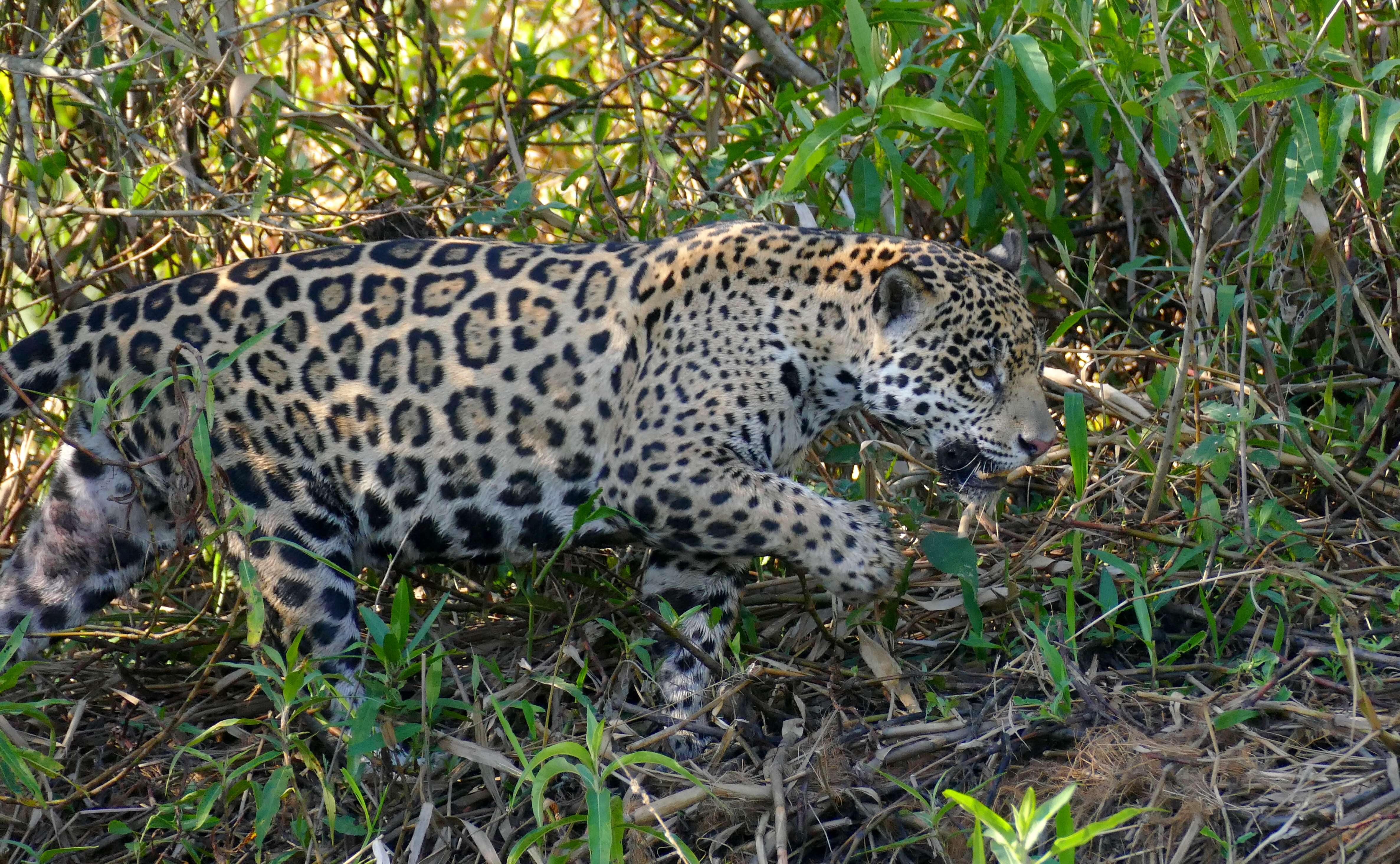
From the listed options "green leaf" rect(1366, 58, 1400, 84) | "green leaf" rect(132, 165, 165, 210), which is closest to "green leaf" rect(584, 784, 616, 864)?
"green leaf" rect(1366, 58, 1400, 84)

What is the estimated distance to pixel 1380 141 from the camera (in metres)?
4.42

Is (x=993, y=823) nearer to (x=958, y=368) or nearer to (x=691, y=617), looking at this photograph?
(x=691, y=617)

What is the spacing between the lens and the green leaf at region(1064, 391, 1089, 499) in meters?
4.51

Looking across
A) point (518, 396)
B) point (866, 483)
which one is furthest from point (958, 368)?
point (518, 396)

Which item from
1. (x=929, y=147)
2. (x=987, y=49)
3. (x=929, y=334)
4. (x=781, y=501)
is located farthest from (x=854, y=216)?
(x=781, y=501)

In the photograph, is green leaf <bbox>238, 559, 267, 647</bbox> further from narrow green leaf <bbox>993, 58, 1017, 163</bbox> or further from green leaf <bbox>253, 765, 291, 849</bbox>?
narrow green leaf <bbox>993, 58, 1017, 163</bbox>

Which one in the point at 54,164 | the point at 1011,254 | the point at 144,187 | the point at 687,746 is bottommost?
the point at 687,746

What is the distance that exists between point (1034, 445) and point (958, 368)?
0.37 m

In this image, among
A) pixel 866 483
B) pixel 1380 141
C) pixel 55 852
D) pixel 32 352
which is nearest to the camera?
pixel 55 852

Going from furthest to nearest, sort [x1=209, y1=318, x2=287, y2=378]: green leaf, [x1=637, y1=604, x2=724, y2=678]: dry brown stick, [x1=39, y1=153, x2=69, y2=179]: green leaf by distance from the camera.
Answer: [x1=39, y1=153, x2=69, y2=179]: green leaf, [x1=637, y1=604, x2=724, y2=678]: dry brown stick, [x1=209, y1=318, x2=287, y2=378]: green leaf

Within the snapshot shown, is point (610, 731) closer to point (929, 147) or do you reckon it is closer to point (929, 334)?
point (929, 334)

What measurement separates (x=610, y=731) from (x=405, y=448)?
1.53 m

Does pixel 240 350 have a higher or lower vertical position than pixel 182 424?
higher

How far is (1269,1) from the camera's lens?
4.76 m
